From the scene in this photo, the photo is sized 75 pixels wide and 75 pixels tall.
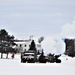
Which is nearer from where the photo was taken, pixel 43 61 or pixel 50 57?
pixel 43 61

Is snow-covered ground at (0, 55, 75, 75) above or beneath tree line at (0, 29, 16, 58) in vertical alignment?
beneath

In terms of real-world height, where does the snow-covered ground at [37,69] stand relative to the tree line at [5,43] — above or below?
below

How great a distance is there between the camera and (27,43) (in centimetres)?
19262

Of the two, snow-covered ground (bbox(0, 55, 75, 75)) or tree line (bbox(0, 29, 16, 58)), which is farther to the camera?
tree line (bbox(0, 29, 16, 58))

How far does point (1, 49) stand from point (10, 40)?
27.0 feet

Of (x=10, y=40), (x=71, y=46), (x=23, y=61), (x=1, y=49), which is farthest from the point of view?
(x=71, y=46)

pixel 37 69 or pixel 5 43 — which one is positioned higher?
pixel 5 43

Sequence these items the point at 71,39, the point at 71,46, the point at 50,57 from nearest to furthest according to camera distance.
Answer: the point at 50,57 → the point at 71,46 → the point at 71,39

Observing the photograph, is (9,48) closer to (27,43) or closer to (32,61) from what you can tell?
(32,61)

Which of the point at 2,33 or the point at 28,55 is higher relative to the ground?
the point at 2,33

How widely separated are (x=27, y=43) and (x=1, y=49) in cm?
9461

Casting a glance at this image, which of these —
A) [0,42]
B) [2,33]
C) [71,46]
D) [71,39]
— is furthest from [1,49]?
[71,39]

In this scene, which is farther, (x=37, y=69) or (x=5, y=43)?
(x=5, y=43)

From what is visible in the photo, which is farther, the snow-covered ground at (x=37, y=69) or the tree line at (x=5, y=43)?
the tree line at (x=5, y=43)
